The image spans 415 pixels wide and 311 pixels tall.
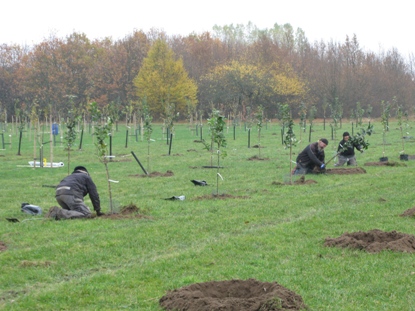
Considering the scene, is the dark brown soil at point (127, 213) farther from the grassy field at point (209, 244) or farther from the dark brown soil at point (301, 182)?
the dark brown soil at point (301, 182)

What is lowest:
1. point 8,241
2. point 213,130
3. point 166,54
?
point 8,241

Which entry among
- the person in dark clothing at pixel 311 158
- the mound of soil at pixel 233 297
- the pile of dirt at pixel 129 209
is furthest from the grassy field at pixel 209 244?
the person in dark clothing at pixel 311 158

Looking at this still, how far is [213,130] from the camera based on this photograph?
18.1 meters

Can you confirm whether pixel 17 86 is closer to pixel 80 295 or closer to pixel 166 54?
pixel 166 54

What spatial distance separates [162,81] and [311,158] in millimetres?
50420

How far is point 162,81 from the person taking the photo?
70125mm

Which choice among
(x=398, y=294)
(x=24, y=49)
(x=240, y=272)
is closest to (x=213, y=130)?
(x=240, y=272)

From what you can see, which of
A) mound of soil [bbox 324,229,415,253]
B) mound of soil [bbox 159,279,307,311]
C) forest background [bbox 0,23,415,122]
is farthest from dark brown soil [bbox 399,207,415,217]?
forest background [bbox 0,23,415,122]

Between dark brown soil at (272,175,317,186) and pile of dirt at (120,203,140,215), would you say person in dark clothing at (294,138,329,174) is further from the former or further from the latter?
pile of dirt at (120,203,140,215)

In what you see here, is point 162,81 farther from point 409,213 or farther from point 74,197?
point 409,213

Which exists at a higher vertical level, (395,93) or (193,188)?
(395,93)

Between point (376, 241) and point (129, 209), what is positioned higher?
point (376, 241)

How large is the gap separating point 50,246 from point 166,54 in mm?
61920

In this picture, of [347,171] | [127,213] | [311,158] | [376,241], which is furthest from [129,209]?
[347,171]
